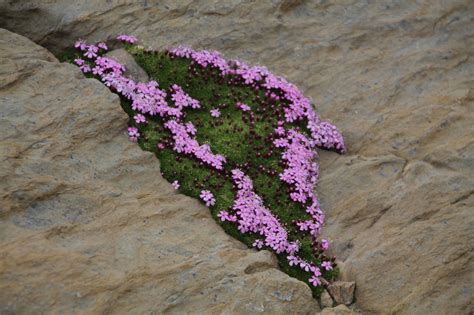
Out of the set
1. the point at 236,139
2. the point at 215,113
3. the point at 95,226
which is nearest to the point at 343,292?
the point at 236,139

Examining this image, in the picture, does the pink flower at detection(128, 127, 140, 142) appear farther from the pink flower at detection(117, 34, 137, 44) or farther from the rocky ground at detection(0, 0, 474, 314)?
the pink flower at detection(117, 34, 137, 44)

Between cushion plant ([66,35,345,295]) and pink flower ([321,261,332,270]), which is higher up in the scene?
cushion plant ([66,35,345,295])

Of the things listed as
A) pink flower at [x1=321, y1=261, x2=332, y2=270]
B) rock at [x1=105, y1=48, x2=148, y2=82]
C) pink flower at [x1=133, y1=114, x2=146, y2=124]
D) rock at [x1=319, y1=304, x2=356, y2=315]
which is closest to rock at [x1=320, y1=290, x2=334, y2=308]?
rock at [x1=319, y1=304, x2=356, y2=315]

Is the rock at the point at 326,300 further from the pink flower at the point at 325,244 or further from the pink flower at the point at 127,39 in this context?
the pink flower at the point at 127,39

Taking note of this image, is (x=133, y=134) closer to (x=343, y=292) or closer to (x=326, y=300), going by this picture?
(x=326, y=300)

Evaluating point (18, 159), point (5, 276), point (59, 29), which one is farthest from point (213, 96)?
point (5, 276)

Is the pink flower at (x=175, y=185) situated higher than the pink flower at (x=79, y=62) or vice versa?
the pink flower at (x=79, y=62)

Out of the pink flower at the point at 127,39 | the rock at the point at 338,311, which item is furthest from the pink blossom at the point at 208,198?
the pink flower at the point at 127,39
